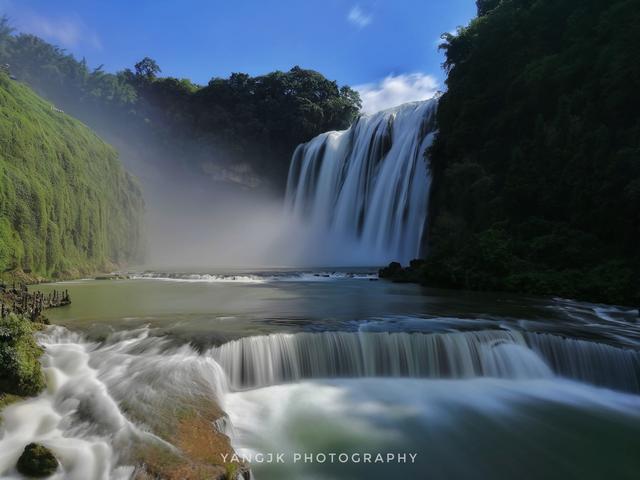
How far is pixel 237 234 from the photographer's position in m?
58.3

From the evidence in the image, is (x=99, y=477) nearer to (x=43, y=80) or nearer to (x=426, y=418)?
(x=426, y=418)

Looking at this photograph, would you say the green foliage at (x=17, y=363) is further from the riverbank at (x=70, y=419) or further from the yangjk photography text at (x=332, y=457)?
the yangjk photography text at (x=332, y=457)

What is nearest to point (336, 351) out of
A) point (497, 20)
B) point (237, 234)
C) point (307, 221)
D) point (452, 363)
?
point (452, 363)

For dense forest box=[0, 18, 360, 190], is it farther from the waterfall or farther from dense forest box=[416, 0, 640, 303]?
the waterfall

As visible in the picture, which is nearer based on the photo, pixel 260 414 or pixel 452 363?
pixel 260 414

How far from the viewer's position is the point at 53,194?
886 inches

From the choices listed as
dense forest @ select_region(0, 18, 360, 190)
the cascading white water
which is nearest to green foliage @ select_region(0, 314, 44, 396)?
the cascading white water

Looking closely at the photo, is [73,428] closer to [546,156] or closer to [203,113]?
[546,156]

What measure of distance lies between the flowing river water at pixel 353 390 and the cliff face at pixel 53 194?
352 inches

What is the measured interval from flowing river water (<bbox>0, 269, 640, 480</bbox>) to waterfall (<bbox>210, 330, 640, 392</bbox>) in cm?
2

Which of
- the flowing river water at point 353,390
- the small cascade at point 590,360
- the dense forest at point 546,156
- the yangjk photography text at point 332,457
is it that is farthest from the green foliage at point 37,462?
the dense forest at point 546,156

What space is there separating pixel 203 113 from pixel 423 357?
54152mm

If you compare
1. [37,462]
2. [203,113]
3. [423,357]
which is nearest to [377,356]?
[423,357]

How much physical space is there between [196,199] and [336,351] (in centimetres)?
5243
